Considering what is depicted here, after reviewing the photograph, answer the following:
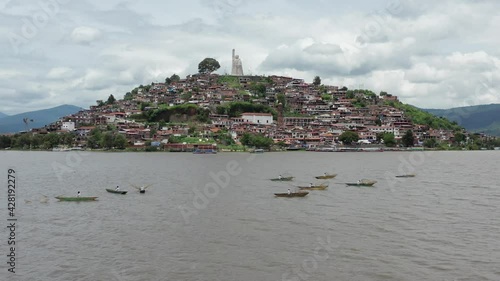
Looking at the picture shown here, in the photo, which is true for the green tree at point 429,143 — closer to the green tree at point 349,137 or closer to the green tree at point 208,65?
the green tree at point 349,137

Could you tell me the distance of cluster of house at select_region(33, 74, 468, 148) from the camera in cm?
11044

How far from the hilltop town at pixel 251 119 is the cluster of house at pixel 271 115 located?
23cm

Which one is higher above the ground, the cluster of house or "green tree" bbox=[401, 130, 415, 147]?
the cluster of house

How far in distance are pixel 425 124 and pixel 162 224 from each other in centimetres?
11979

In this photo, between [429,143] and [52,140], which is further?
[429,143]

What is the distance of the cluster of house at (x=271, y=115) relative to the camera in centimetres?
11044

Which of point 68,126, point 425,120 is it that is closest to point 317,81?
point 425,120

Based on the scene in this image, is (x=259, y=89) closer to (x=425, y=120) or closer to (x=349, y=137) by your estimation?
(x=349, y=137)

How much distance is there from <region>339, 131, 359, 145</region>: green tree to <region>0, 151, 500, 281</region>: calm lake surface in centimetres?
6785

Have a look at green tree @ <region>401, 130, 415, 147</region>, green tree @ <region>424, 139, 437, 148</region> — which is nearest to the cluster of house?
green tree @ <region>424, 139, 437, 148</region>

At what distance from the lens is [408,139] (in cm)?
10950

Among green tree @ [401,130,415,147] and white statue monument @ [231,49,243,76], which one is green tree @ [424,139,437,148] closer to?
green tree @ [401,130,415,147]

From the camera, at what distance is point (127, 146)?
336 feet

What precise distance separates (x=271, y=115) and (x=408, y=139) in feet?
115
